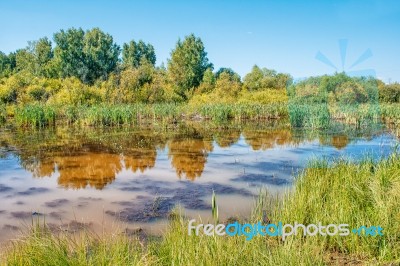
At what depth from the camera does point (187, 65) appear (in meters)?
46.2

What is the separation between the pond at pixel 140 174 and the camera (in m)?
5.67

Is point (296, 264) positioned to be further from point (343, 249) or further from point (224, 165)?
point (224, 165)

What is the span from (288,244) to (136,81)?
3066cm

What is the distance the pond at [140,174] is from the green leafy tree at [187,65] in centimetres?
2904

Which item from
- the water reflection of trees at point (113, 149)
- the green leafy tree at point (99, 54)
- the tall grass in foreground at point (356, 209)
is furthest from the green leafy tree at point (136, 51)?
the tall grass in foreground at point (356, 209)

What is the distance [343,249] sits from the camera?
3.68 meters

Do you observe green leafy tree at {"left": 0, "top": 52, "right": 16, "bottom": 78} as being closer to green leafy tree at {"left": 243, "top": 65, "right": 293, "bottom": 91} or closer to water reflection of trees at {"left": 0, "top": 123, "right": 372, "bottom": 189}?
green leafy tree at {"left": 243, "top": 65, "right": 293, "bottom": 91}

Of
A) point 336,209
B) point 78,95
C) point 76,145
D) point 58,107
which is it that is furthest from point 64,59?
point 336,209

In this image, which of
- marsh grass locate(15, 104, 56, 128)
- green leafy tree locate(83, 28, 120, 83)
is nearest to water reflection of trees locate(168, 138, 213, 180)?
marsh grass locate(15, 104, 56, 128)

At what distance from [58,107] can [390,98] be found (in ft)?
104

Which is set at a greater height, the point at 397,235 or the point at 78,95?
the point at 78,95

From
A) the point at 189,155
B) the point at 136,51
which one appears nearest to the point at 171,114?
the point at 189,155

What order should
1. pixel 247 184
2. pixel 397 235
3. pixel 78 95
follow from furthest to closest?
pixel 78 95
pixel 247 184
pixel 397 235

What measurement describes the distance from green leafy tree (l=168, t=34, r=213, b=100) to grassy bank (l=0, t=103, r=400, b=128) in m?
16.9
